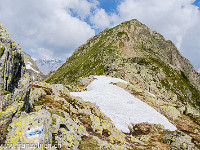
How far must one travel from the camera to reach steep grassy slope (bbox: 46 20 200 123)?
219 feet

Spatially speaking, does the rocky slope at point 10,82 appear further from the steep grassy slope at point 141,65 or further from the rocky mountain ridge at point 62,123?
the steep grassy slope at point 141,65

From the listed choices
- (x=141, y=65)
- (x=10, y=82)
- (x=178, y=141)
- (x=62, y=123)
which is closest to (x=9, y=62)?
(x=10, y=82)

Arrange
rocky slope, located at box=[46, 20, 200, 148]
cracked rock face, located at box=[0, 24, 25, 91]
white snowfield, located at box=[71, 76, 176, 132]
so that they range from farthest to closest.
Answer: rocky slope, located at box=[46, 20, 200, 148]
white snowfield, located at box=[71, 76, 176, 132]
cracked rock face, located at box=[0, 24, 25, 91]

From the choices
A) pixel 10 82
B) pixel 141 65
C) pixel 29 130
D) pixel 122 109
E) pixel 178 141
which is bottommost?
pixel 178 141

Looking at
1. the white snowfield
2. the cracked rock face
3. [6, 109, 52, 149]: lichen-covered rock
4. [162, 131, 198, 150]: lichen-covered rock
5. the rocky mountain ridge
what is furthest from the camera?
the white snowfield

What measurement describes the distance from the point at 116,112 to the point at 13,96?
2022 cm

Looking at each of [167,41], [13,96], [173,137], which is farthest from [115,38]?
[13,96]

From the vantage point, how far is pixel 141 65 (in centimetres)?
7938

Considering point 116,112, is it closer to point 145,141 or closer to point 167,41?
point 145,141

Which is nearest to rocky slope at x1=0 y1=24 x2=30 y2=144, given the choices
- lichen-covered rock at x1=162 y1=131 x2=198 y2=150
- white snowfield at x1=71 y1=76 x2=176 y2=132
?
white snowfield at x1=71 y1=76 x2=176 y2=132

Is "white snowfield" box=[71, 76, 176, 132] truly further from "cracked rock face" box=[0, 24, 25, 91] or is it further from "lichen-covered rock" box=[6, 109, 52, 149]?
"cracked rock face" box=[0, 24, 25, 91]

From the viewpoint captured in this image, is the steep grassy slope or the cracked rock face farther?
the steep grassy slope

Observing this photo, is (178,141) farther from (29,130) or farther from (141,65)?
(141,65)

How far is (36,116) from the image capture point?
36.6ft
